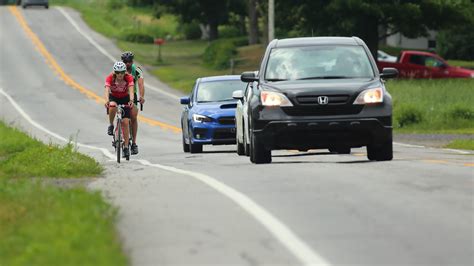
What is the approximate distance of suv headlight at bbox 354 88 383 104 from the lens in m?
17.8

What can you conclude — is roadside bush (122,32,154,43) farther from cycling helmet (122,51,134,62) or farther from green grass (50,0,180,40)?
cycling helmet (122,51,134,62)

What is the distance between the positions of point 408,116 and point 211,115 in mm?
11980

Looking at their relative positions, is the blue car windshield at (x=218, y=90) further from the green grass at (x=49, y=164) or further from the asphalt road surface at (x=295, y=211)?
the green grass at (x=49, y=164)

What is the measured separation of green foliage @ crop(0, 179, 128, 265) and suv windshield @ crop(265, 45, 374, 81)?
5.15m

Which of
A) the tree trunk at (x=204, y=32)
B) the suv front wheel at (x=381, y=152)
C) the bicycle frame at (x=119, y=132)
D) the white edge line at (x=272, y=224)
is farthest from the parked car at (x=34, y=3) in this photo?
the white edge line at (x=272, y=224)

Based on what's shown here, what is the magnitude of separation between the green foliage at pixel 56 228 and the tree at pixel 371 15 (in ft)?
131

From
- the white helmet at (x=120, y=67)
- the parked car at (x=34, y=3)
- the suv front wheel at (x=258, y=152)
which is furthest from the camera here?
the parked car at (x=34, y=3)

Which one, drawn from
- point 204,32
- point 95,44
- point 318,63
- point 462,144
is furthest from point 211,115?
point 204,32

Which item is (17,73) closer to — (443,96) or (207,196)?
(443,96)

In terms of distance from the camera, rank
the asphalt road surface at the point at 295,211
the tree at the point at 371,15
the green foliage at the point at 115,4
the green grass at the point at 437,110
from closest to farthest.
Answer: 1. the asphalt road surface at the point at 295,211
2. the green grass at the point at 437,110
3. the tree at the point at 371,15
4. the green foliage at the point at 115,4

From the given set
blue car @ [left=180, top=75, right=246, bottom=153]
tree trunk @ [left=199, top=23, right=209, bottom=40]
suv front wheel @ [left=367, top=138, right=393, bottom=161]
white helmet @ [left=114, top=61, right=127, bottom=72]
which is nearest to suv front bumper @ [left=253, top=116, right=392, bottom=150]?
suv front wheel @ [left=367, top=138, right=393, bottom=161]

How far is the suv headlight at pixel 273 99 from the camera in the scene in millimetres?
17797

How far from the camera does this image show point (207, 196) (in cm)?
1374

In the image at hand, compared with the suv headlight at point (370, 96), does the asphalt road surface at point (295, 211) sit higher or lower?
lower
